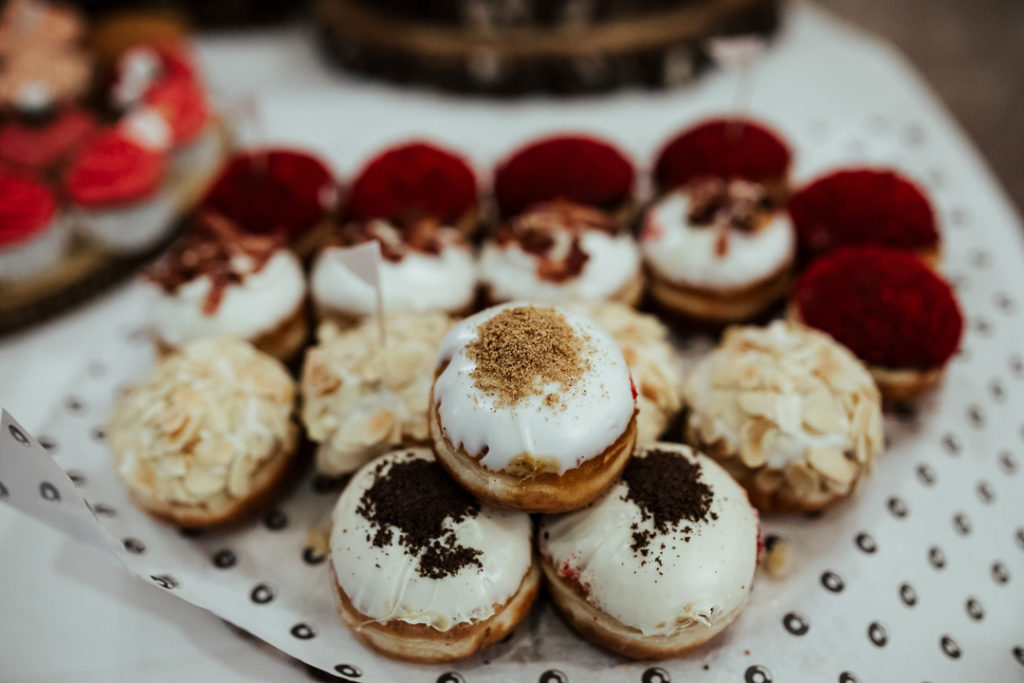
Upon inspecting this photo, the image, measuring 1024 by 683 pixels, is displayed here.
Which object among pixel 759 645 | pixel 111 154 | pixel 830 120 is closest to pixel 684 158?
pixel 830 120

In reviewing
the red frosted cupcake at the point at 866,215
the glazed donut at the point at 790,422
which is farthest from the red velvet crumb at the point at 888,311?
the red frosted cupcake at the point at 866,215

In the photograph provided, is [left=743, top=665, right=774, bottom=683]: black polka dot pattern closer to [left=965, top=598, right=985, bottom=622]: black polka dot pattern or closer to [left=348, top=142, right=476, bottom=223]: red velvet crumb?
[left=965, top=598, right=985, bottom=622]: black polka dot pattern

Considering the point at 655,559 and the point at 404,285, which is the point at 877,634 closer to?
the point at 655,559

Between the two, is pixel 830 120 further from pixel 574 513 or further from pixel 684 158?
pixel 574 513

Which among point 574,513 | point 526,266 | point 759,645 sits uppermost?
point 526,266

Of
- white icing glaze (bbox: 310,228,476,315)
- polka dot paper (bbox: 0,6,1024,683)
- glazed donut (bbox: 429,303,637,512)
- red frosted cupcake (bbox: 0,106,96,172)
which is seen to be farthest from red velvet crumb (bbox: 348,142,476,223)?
red frosted cupcake (bbox: 0,106,96,172)

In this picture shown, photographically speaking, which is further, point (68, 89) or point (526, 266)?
point (68, 89)
